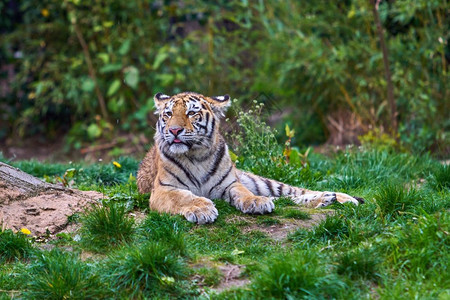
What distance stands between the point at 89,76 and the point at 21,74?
1.54m

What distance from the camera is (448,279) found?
3.81m

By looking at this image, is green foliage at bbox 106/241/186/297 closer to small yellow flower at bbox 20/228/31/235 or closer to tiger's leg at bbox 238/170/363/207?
small yellow flower at bbox 20/228/31/235

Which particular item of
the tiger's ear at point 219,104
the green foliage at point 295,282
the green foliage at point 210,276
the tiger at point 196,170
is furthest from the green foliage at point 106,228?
the tiger's ear at point 219,104

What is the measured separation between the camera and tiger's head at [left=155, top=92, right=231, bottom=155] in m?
5.36

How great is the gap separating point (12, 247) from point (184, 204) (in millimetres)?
1443

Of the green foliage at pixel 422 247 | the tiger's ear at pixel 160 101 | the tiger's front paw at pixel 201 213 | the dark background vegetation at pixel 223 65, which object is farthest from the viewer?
the dark background vegetation at pixel 223 65

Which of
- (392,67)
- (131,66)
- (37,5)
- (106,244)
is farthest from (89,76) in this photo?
(106,244)

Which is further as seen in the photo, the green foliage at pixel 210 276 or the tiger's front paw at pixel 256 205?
the tiger's front paw at pixel 256 205

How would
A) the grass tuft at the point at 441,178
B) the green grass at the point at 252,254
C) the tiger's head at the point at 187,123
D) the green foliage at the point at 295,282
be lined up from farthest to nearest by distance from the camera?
1. the grass tuft at the point at 441,178
2. the tiger's head at the point at 187,123
3. the green grass at the point at 252,254
4. the green foliage at the point at 295,282

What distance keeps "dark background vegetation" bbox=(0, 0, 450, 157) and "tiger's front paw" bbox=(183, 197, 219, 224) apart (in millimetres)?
4076

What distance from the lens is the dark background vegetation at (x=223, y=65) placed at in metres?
9.68

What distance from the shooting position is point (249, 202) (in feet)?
17.3

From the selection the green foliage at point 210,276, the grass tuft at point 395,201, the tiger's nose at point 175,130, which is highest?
the tiger's nose at point 175,130

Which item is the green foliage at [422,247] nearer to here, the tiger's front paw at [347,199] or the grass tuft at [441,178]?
the tiger's front paw at [347,199]
